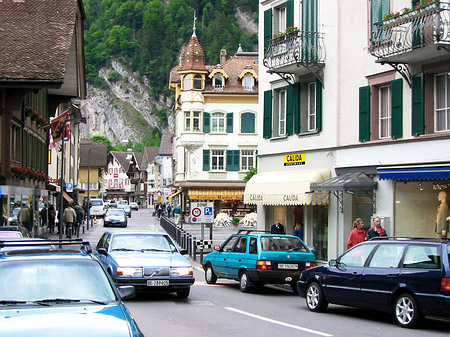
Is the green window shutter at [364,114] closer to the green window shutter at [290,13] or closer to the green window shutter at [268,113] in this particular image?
the green window shutter at [290,13]

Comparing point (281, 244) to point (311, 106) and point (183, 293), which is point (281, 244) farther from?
point (311, 106)

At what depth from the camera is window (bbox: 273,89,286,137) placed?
1158 inches

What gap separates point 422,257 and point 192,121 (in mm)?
58184

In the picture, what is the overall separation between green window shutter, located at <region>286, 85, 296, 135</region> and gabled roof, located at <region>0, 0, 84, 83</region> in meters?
8.35

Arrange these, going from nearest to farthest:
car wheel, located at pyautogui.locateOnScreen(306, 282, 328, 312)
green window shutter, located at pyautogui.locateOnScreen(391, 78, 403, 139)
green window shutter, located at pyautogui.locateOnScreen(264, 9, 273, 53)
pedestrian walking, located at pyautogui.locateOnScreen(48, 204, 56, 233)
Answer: car wheel, located at pyautogui.locateOnScreen(306, 282, 328, 312), green window shutter, located at pyautogui.locateOnScreen(391, 78, 403, 139), green window shutter, located at pyautogui.locateOnScreen(264, 9, 273, 53), pedestrian walking, located at pyautogui.locateOnScreen(48, 204, 56, 233)

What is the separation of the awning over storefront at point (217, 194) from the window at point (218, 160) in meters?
2.06

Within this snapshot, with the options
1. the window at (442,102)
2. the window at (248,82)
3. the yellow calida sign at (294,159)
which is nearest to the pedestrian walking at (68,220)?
the yellow calida sign at (294,159)

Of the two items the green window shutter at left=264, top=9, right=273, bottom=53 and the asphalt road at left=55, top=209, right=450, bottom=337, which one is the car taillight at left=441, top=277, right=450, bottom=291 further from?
the green window shutter at left=264, top=9, right=273, bottom=53

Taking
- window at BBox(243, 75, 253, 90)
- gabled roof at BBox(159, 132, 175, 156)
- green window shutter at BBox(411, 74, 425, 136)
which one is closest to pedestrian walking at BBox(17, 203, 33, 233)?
green window shutter at BBox(411, 74, 425, 136)

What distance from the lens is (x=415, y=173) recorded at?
68.6 feet

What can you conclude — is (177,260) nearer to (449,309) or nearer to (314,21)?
(449,309)

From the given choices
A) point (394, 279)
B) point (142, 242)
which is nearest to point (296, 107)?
point (142, 242)

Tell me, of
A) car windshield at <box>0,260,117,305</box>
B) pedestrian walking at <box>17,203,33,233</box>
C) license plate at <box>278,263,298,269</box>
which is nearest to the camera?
car windshield at <box>0,260,117,305</box>

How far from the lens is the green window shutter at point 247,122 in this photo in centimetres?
A: 7088
